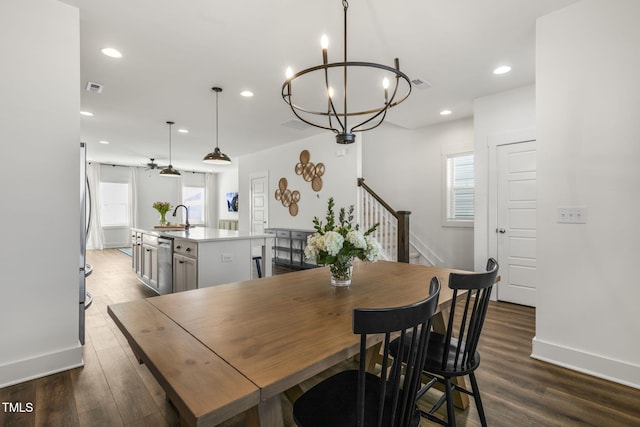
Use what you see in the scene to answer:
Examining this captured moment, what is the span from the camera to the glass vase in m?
1.79

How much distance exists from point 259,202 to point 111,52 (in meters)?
5.34

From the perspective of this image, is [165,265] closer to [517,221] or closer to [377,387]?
[377,387]

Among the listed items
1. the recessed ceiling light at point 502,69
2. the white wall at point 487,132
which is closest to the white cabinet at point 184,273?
the white wall at point 487,132

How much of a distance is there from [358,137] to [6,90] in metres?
4.57

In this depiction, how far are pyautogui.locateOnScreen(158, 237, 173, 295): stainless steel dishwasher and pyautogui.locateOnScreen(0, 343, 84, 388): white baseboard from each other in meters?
1.59

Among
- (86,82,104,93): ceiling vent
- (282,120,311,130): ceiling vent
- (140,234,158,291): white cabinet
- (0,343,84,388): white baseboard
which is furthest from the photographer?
(282,120,311,130): ceiling vent

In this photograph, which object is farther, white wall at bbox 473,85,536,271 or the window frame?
the window frame

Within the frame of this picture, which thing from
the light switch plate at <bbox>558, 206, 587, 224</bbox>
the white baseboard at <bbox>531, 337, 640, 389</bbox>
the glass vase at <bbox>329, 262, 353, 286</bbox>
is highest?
the light switch plate at <bbox>558, 206, 587, 224</bbox>

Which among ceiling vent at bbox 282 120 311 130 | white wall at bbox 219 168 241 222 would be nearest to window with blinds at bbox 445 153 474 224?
ceiling vent at bbox 282 120 311 130

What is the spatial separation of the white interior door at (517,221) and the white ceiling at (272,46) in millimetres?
862

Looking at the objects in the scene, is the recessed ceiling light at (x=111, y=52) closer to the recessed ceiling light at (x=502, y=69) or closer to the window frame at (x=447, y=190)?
the recessed ceiling light at (x=502, y=69)

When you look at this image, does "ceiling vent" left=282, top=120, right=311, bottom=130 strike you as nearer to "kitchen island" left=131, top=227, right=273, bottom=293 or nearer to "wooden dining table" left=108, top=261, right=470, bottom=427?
"kitchen island" left=131, top=227, right=273, bottom=293

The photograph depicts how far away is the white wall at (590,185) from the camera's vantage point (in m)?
2.15

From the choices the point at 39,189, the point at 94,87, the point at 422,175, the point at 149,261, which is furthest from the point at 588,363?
the point at 94,87
